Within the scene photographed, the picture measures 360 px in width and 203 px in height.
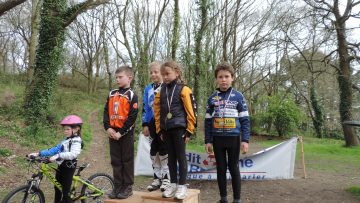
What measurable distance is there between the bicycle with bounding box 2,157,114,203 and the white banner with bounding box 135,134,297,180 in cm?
256

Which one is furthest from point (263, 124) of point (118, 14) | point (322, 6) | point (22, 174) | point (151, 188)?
point (151, 188)

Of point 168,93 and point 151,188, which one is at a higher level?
point 168,93

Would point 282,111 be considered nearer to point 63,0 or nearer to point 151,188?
point 63,0

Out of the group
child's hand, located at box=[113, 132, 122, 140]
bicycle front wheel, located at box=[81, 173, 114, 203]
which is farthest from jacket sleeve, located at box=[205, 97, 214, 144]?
bicycle front wheel, located at box=[81, 173, 114, 203]

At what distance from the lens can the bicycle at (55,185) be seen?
172 inches

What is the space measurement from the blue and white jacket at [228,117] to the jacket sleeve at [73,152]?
71.6 inches

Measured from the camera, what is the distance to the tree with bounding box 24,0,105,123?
1299cm

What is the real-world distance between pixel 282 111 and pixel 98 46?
16.6 metres

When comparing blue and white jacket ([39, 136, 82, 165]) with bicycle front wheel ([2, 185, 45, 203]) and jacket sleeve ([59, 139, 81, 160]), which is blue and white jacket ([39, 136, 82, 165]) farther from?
Answer: bicycle front wheel ([2, 185, 45, 203])

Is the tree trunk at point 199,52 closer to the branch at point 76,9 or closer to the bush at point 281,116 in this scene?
the branch at point 76,9

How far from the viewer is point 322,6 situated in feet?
55.1

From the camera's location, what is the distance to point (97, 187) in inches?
209

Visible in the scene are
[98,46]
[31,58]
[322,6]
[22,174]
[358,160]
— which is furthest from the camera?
[98,46]

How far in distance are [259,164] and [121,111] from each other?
460 cm
